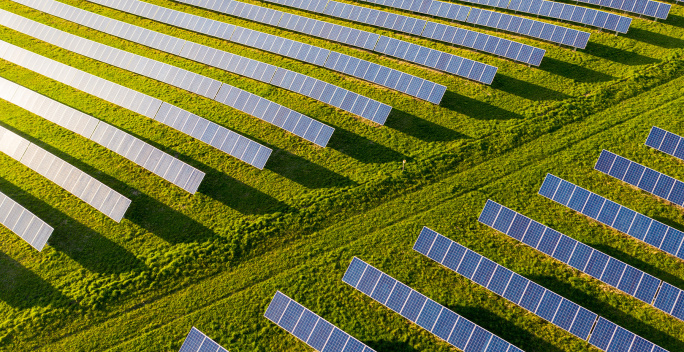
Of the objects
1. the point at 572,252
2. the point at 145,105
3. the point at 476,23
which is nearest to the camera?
the point at 572,252

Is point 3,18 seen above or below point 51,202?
above

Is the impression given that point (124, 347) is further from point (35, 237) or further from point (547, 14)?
point (547, 14)

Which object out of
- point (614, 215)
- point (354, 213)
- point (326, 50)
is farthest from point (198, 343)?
point (614, 215)

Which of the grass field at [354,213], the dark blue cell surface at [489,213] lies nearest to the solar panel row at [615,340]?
the grass field at [354,213]

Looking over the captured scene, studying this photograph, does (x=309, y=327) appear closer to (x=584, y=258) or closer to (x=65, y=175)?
(x=584, y=258)

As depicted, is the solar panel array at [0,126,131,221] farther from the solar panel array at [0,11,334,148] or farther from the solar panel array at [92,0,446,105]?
the solar panel array at [92,0,446,105]

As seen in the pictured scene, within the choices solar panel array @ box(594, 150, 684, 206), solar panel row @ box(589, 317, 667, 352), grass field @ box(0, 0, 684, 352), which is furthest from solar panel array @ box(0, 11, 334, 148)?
solar panel row @ box(589, 317, 667, 352)

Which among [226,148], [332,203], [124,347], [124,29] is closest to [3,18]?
[124,29]
